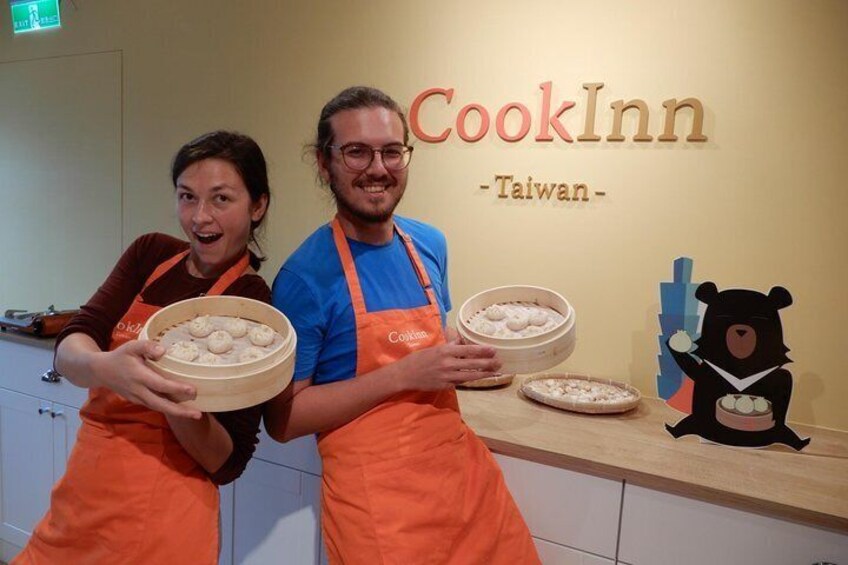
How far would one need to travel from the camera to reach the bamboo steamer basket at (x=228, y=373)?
2.86 feet

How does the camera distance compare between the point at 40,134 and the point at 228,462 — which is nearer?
the point at 228,462

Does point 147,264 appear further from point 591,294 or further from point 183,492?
point 591,294

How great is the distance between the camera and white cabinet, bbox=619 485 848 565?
115 cm

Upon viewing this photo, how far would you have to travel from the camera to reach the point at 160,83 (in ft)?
8.09

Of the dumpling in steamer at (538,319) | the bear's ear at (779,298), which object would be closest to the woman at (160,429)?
the dumpling in steamer at (538,319)

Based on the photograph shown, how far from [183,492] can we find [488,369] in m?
0.63

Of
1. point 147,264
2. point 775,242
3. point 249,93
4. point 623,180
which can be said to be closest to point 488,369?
point 147,264

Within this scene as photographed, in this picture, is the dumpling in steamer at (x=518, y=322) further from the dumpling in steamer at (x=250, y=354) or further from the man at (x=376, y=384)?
the dumpling in steamer at (x=250, y=354)

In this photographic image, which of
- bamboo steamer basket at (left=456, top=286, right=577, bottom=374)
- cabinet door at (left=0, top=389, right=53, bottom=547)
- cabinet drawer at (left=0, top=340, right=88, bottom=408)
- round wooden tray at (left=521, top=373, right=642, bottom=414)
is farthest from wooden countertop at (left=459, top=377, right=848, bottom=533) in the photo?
cabinet door at (left=0, top=389, right=53, bottom=547)

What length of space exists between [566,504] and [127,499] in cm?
96

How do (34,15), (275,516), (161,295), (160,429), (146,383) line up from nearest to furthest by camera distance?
(146,383) → (160,429) → (161,295) → (275,516) → (34,15)

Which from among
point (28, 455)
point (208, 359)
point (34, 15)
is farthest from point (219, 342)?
point (34, 15)

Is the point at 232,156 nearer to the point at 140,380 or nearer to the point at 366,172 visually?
the point at 366,172

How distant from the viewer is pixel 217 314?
107 cm
